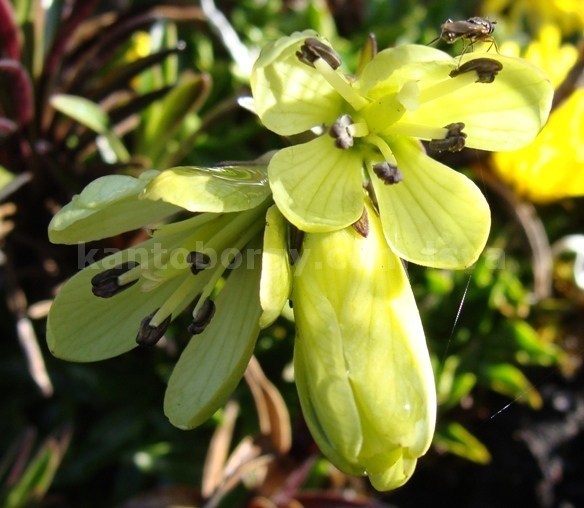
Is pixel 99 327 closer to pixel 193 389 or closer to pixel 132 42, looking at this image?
pixel 193 389

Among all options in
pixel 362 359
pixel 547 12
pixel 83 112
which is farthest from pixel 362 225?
pixel 547 12

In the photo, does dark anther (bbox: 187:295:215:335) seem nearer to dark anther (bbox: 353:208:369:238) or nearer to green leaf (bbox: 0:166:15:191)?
dark anther (bbox: 353:208:369:238)

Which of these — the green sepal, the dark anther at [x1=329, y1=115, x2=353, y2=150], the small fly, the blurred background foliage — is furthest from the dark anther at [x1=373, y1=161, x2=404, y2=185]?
the blurred background foliage

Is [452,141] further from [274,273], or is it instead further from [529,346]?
[529,346]

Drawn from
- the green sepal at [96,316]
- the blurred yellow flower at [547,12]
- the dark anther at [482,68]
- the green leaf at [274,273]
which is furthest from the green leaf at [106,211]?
the blurred yellow flower at [547,12]

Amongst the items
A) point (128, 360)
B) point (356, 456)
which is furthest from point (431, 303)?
point (356, 456)
